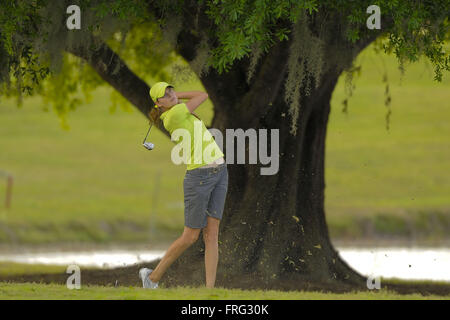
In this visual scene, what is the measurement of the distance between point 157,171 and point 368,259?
1916cm

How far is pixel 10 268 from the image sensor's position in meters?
17.7

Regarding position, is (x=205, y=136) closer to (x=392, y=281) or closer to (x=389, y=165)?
(x=392, y=281)

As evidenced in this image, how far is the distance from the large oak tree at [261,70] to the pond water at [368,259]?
5738mm

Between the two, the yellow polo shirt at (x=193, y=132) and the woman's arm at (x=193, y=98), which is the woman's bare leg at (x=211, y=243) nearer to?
the yellow polo shirt at (x=193, y=132)

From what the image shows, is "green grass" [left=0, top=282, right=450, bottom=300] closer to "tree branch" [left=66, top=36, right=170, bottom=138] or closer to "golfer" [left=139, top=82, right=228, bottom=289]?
"golfer" [left=139, top=82, right=228, bottom=289]

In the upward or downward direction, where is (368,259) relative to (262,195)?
downward

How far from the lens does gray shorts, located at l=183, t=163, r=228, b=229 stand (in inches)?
381

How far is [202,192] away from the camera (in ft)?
31.8

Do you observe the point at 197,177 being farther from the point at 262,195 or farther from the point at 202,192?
the point at 262,195

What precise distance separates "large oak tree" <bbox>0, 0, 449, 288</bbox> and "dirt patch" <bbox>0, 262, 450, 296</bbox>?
5 centimetres

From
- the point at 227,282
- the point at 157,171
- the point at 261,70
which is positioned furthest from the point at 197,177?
the point at 157,171

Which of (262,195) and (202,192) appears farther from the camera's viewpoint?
(262,195)

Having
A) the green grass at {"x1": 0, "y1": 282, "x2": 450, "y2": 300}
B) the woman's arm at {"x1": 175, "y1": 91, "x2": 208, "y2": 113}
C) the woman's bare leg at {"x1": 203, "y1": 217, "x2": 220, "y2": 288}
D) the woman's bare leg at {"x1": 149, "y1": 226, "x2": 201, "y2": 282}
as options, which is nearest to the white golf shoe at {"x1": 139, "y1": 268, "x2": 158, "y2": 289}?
the woman's bare leg at {"x1": 149, "y1": 226, "x2": 201, "y2": 282}

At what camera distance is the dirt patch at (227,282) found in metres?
12.2
